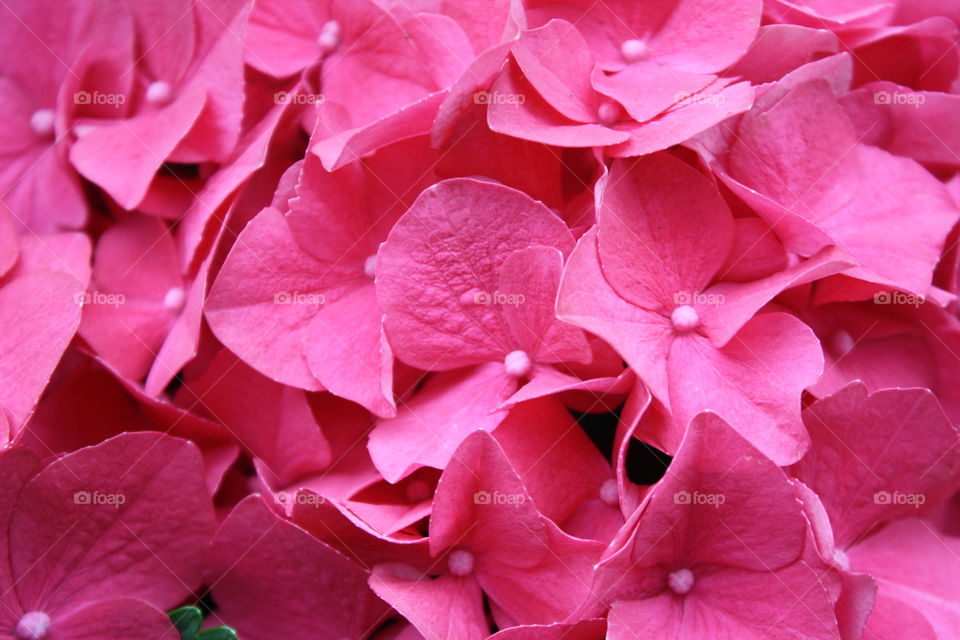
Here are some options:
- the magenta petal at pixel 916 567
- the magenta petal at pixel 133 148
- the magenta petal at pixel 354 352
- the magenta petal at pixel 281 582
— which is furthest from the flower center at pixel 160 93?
the magenta petal at pixel 916 567

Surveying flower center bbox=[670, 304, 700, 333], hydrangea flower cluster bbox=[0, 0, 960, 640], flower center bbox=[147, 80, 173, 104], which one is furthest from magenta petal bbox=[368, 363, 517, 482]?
flower center bbox=[147, 80, 173, 104]

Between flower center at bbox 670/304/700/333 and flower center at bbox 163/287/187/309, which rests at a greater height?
flower center at bbox 163/287/187/309


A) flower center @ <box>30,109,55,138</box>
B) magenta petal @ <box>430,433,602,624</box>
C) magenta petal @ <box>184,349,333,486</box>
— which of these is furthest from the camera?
flower center @ <box>30,109,55,138</box>

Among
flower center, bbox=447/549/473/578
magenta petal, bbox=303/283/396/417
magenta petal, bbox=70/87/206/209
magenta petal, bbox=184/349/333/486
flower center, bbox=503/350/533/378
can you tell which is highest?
magenta petal, bbox=70/87/206/209

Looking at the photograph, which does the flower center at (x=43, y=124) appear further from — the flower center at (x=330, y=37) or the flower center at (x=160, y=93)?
the flower center at (x=330, y=37)

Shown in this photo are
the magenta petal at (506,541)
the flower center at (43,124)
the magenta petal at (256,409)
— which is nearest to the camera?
the magenta petal at (506,541)

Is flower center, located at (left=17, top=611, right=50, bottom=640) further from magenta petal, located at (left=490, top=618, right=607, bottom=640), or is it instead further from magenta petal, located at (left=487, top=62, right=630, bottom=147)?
magenta petal, located at (left=487, top=62, right=630, bottom=147)

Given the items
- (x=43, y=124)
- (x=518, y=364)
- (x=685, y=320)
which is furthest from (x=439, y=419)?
(x=43, y=124)

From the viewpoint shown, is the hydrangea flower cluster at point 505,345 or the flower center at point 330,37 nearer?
the hydrangea flower cluster at point 505,345
